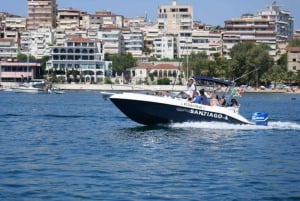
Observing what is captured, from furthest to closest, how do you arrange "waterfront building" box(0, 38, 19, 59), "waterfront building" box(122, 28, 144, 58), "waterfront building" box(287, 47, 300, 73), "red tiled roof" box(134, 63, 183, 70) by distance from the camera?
"waterfront building" box(122, 28, 144, 58) → "waterfront building" box(0, 38, 19, 59) → "red tiled roof" box(134, 63, 183, 70) → "waterfront building" box(287, 47, 300, 73)

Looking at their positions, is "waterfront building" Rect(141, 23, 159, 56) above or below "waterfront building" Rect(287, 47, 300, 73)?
above

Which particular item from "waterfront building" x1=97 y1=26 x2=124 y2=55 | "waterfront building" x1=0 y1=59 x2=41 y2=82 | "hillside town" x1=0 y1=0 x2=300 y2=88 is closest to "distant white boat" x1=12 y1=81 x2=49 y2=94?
"hillside town" x1=0 y1=0 x2=300 y2=88

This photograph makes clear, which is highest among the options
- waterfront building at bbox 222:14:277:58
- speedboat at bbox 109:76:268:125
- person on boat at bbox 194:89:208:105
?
waterfront building at bbox 222:14:277:58

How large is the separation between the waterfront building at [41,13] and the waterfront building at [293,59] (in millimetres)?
58326

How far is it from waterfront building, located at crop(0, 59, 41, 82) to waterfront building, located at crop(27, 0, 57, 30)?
3734 cm

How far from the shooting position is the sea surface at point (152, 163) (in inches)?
672

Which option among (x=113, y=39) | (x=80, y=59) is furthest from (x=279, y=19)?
(x=80, y=59)

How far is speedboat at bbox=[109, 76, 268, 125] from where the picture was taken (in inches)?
1172

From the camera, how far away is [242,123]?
1206 inches

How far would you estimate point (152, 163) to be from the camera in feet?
69.2

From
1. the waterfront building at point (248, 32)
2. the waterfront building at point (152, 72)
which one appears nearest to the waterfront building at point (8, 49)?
the waterfront building at point (152, 72)

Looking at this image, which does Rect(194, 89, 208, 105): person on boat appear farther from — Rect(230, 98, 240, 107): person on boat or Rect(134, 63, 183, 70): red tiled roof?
Rect(134, 63, 183, 70): red tiled roof

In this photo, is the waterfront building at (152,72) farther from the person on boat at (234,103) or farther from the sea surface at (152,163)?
the sea surface at (152,163)

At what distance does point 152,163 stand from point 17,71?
115 metres
